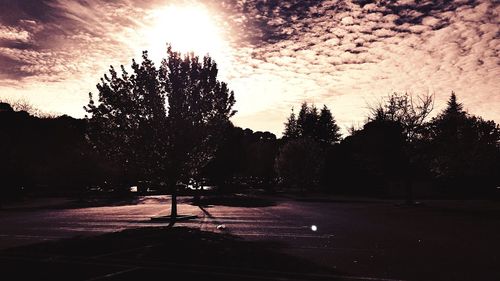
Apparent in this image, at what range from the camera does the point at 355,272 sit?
30.1 feet

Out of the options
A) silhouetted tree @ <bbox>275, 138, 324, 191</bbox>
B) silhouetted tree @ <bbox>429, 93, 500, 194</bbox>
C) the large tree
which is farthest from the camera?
silhouetted tree @ <bbox>275, 138, 324, 191</bbox>

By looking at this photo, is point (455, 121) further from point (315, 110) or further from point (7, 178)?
point (7, 178)

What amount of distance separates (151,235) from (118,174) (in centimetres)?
4199

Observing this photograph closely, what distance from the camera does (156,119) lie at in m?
21.6

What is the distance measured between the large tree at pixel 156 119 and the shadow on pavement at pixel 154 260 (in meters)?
7.60

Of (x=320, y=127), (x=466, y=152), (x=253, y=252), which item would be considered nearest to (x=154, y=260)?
(x=253, y=252)

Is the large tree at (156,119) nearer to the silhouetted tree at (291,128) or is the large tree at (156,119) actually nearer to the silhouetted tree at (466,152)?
the silhouetted tree at (466,152)

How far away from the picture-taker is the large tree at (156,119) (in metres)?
21.5

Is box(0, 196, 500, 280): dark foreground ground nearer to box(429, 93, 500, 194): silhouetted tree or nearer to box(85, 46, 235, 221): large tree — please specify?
box(85, 46, 235, 221): large tree

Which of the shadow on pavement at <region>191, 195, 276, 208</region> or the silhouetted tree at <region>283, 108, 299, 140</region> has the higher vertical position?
the silhouetted tree at <region>283, 108, 299, 140</region>

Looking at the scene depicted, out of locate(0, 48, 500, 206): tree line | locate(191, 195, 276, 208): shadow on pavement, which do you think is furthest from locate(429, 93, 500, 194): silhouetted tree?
locate(191, 195, 276, 208): shadow on pavement

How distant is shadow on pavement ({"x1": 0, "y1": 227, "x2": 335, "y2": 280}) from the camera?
8922 mm

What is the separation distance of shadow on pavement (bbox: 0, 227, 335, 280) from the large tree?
24.9 ft

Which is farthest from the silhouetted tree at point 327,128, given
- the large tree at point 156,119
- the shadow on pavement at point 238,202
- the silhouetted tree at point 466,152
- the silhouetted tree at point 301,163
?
the large tree at point 156,119
